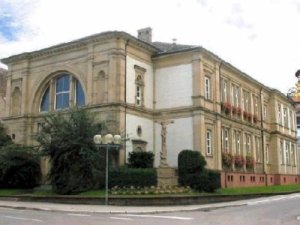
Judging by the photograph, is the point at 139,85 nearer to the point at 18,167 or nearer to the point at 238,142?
the point at 18,167

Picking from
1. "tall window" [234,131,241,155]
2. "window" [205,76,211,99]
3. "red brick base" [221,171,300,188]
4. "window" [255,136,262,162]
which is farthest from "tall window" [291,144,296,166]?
"window" [205,76,211,99]

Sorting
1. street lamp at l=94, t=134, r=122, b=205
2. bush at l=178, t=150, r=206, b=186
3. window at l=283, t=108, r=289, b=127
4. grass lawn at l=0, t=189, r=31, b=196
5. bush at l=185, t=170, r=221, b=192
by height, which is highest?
window at l=283, t=108, r=289, b=127

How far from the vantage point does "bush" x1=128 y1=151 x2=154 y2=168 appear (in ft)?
126

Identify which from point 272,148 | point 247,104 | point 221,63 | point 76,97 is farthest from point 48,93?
point 272,148

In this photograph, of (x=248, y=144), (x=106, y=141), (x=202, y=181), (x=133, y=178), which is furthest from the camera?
(x=248, y=144)

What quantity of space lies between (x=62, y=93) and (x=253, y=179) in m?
21.3

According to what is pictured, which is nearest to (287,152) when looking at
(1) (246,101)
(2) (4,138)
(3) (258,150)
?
(3) (258,150)

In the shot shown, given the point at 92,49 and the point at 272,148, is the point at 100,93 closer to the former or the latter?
the point at 92,49

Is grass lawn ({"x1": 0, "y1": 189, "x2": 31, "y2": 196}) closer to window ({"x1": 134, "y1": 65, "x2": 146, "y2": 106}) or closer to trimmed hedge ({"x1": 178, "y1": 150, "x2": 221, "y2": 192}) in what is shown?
window ({"x1": 134, "y1": 65, "x2": 146, "y2": 106})

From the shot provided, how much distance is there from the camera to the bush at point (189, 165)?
36.9 metres

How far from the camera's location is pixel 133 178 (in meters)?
35.3

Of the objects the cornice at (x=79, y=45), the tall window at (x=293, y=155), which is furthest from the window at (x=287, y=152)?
the cornice at (x=79, y=45)

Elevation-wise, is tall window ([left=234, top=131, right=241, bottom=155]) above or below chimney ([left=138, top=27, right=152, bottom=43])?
below

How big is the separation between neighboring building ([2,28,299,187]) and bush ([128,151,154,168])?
2.19 ft
